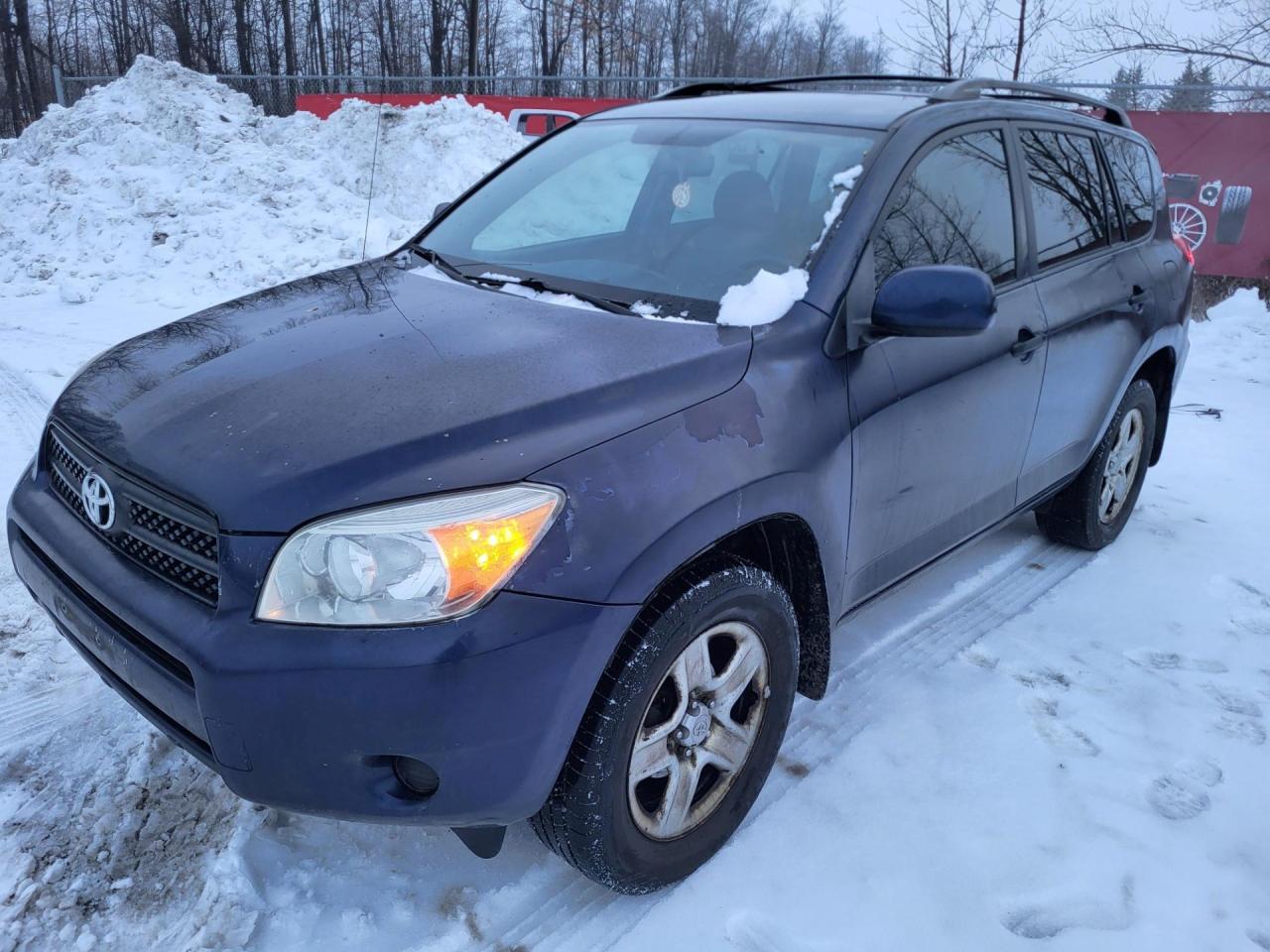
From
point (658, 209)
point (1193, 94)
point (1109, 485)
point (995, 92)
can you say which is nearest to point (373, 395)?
point (658, 209)

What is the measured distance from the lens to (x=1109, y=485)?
429 cm

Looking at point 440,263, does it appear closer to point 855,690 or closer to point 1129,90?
Result: point 855,690

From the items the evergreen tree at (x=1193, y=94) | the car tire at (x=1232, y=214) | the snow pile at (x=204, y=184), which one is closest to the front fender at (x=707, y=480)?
the snow pile at (x=204, y=184)

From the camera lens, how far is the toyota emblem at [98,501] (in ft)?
6.87

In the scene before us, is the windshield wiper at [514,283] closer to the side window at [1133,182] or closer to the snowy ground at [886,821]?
the snowy ground at [886,821]

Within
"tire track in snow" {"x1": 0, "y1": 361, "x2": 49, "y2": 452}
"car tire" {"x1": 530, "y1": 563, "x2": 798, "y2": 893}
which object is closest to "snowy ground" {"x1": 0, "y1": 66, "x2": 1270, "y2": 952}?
"car tire" {"x1": 530, "y1": 563, "x2": 798, "y2": 893}

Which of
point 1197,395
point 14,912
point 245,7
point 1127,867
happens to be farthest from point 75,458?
point 245,7

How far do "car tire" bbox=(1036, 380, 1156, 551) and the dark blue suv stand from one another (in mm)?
732

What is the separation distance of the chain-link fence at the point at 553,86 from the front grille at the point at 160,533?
2597mm

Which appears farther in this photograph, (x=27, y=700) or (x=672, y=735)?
(x=27, y=700)

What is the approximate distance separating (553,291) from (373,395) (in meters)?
0.79

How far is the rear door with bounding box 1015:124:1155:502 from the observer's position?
3.38m

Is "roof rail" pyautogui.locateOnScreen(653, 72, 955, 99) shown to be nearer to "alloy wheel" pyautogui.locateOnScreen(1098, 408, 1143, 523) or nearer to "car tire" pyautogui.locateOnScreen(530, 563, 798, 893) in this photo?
"alloy wheel" pyautogui.locateOnScreen(1098, 408, 1143, 523)

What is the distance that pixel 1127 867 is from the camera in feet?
8.11
